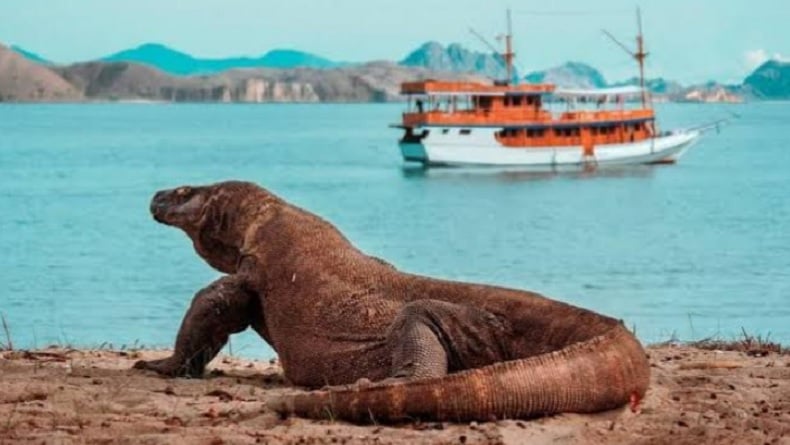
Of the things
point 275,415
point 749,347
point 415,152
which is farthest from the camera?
point 415,152

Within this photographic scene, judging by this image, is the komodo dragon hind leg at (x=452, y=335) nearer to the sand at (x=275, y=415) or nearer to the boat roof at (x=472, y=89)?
the sand at (x=275, y=415)

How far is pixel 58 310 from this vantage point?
21391 millimetres

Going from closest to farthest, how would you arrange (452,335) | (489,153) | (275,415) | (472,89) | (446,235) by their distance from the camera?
(275,415) → (452,335) → (446,235) → (472,89) → (489,153)

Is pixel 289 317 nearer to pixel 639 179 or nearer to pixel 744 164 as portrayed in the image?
pixel 639 179

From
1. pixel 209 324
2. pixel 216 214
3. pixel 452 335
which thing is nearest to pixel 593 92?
pixel 216 214

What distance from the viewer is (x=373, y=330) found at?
714 cm

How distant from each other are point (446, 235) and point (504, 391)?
3415 centimetres

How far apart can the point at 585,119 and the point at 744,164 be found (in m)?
15.3

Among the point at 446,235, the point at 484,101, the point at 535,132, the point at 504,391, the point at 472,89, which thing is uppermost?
the point at 504,391

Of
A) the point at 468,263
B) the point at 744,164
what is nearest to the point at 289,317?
the point at 468,263

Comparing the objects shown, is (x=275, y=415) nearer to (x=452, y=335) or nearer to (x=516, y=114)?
(x=452, y=335)

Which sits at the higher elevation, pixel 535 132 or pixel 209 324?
pixel 209 324

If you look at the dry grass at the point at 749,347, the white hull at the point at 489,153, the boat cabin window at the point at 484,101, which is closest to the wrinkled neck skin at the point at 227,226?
the dry grass at the point at 749,347

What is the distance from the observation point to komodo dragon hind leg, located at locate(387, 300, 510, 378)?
6.65 m
